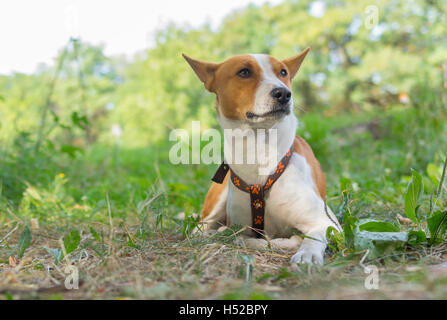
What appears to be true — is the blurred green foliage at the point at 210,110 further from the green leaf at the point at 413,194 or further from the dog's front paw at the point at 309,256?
the dog's front paw at the point at 309,256

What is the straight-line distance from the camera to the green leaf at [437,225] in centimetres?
177

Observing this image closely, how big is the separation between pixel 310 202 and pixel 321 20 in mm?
17984

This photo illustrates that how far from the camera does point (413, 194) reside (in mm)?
1942

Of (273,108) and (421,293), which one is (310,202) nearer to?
(273,108)

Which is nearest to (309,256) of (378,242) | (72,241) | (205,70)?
(378,242)

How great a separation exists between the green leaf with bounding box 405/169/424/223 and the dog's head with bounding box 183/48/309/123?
29.5 inches

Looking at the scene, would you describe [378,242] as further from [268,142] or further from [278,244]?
[268,142]

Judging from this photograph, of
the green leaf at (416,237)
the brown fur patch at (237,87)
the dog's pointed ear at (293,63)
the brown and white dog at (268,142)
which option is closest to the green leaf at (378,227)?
the green leaf at (416,237)

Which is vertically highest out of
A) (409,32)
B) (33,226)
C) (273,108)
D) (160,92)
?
(409,32)

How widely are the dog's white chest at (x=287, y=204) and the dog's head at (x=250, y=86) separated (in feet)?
1.32

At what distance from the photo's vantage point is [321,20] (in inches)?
720

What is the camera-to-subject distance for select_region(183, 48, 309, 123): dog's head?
2148 mm

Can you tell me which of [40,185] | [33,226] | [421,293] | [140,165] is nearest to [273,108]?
[421,293]
